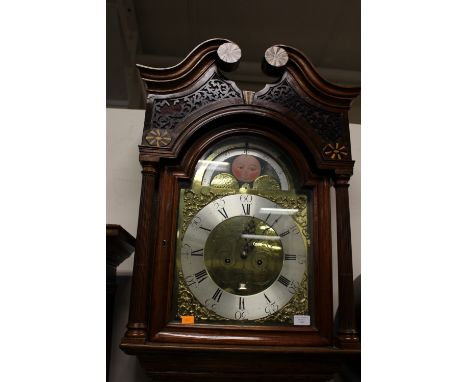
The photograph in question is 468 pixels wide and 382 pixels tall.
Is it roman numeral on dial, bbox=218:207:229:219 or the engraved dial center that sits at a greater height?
roman numeral on dial, bbox=218:207:229:219

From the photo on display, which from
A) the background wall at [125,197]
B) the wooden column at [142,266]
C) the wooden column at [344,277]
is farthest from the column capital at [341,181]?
the wooden column at [142,266]

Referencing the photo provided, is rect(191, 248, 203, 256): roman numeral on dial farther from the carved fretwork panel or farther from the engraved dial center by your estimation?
the carved fretwork panel

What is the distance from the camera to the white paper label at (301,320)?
0.82 m

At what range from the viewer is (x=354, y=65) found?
1.85 metres

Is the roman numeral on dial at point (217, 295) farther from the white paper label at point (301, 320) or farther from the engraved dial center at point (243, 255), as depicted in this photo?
the white paper label at point (301, 320)

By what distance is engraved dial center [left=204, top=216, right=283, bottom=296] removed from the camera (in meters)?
0.83

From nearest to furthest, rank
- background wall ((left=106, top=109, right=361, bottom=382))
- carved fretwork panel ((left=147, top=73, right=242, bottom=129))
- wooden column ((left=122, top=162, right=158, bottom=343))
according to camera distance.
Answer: wooden column ((left=122, top=162, right=158, bottom=343)), carved fretwork panel ((left=147, top=73, right=242, bottom=129)), background wall ((left=106, top=109, right=361, bottom=382))

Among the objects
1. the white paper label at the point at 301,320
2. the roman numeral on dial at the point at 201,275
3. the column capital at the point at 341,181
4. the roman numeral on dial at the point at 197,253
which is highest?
the column capital at the point at 341,181

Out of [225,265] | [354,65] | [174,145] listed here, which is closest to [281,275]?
[225,265]

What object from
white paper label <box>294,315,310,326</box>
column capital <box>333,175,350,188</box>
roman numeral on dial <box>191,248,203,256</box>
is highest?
column capital <box>333,175,350,188</box>

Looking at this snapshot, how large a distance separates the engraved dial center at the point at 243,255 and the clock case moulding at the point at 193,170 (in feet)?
0.25

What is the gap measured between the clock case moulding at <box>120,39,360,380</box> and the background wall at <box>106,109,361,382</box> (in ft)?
0.69

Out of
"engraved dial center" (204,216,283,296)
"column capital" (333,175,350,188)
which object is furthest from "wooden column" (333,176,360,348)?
"engraved dial center" (204,216,283,296)

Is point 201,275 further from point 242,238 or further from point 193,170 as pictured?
point 193,170
